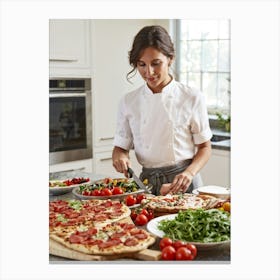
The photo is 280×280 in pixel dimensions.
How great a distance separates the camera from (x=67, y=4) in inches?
44.4

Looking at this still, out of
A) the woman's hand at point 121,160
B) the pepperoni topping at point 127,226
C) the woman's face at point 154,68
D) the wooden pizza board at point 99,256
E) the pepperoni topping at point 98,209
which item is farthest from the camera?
the woman's hand at point 121,160

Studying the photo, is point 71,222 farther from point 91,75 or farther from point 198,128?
point 91,75

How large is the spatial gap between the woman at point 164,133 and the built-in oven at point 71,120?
21 centimetres

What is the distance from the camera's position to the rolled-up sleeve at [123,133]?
4.85ft

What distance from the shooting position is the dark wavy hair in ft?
4.42

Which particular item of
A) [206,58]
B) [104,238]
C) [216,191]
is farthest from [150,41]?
[206,58]

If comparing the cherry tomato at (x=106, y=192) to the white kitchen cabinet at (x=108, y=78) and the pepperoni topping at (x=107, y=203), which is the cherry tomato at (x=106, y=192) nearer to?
the pepperoni topping at (x=107, y=203)

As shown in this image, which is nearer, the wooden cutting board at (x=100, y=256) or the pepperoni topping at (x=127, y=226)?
the wooden cutting board at (x=100, y=256)

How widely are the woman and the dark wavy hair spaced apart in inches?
2.3

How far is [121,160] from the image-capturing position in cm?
151

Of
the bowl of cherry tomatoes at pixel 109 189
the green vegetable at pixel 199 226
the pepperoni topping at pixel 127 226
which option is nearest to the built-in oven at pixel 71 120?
the bowl of cherry tomatoes at pixel 109 189

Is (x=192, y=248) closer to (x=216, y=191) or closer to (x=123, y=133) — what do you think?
(x=216, y=191)
